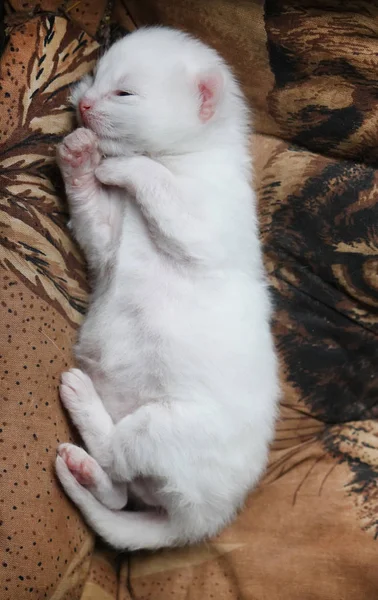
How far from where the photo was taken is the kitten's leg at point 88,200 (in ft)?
5.53

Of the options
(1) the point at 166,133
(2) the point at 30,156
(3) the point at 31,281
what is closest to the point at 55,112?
(2) the point at 30,156

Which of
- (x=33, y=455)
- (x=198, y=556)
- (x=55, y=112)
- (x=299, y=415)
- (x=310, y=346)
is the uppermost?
(x=55, y=112)

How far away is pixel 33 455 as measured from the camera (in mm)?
1555

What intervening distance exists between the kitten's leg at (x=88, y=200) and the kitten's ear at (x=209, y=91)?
31cm

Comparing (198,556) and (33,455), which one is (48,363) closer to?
(33,455)

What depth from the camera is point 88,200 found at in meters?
1.76

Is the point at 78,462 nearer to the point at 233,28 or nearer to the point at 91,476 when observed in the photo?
the point at 91,476

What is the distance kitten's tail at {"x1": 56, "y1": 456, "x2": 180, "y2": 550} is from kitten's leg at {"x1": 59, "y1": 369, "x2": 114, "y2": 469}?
10 cm

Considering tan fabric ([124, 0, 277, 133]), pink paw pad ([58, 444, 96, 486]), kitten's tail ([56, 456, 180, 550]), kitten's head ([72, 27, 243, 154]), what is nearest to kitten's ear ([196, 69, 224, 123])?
kitten's head ([72, 27, 243, 154])

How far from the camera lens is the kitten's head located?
1694 mm

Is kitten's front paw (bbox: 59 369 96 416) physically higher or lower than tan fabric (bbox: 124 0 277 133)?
lower

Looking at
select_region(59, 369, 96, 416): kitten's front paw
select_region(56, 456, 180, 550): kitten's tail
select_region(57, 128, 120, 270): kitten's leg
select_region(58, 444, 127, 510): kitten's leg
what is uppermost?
select_region(57, 128, 120, 270): kitten's leg

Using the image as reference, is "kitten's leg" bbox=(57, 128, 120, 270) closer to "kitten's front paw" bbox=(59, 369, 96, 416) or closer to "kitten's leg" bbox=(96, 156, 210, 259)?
"kitten's leg" bbox=(96, 156, 210, 259)

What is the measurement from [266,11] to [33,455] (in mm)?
1289
